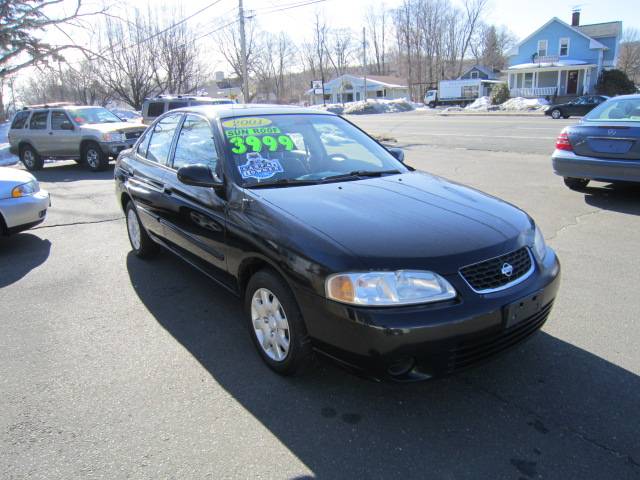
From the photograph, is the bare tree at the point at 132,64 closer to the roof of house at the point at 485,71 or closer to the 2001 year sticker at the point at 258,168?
the 2001 year sticker at the point at 258,168

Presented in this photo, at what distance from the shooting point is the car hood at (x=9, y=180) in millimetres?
5855

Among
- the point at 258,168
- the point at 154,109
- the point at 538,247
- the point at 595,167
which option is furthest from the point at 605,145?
the point at 154,109

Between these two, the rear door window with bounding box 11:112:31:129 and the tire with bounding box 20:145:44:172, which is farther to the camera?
the rear door window with bounding box 11:112:31:129

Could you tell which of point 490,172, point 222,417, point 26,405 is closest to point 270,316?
point 222,417

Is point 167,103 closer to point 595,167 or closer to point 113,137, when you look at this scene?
point 113,137

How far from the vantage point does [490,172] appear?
32.4ft

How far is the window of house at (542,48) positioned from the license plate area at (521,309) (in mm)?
53198

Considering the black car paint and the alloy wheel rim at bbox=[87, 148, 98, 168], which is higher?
the alloy wheel rim at bbox=[87, 148, 98, 168]

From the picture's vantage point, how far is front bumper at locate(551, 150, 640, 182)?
667 centimetres

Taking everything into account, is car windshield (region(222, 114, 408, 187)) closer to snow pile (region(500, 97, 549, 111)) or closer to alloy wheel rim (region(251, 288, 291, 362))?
alloy wheel rim (region(251, 288, 291, 362))

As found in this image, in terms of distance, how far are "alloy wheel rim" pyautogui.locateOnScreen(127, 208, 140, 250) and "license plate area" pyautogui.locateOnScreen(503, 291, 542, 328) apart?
4.00 m

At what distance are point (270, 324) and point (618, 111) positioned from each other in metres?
6.64

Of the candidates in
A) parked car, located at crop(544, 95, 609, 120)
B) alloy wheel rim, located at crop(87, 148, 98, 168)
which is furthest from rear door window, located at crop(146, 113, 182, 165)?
parked car, located at crop(544, 95, 609, 120)

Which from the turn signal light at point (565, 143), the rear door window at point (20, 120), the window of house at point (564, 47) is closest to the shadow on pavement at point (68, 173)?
the rear door window at point (20, 120)
